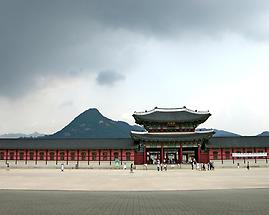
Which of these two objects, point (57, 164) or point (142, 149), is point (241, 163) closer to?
point (142, 149)

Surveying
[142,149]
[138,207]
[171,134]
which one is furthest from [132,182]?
[171,134]

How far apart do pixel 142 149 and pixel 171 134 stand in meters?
7.01

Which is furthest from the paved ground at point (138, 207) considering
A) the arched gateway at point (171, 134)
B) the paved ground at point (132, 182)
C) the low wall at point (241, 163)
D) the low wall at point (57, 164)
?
the low wall at point (241, 163)

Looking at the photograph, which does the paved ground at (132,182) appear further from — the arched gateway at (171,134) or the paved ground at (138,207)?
the arched gateway at (171,134)

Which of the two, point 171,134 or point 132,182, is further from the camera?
point 171,134

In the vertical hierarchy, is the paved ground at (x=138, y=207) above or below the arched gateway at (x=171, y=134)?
below

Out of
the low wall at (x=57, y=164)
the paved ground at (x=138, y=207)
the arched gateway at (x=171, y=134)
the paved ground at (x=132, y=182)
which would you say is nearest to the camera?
the paved ground at (x=138, y=207)

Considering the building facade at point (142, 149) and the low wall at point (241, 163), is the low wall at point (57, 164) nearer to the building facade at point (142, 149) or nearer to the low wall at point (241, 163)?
the building facade at point (142, 149)

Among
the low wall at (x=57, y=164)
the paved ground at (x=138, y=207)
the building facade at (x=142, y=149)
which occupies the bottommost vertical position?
the low wall at (x=57, y=164)

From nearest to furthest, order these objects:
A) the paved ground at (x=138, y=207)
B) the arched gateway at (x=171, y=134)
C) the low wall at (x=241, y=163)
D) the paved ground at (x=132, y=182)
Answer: the paved ground at (x=138, y=207) < the paved ground at (x=132, y=182) < the low wall at (x=241, y=163) < the arched gateway at (x=171, y=134)

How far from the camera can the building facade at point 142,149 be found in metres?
64.4

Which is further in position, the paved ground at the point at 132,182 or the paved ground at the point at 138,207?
the paved ground at the point at 132,182

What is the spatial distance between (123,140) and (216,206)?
55083 millimetres

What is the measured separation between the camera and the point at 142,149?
65500 millimetres
